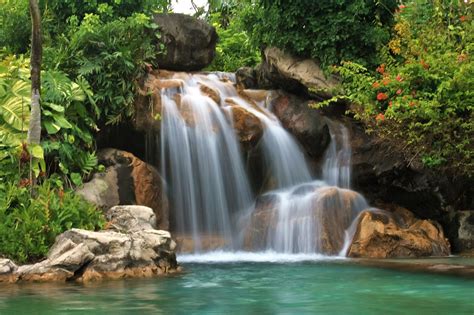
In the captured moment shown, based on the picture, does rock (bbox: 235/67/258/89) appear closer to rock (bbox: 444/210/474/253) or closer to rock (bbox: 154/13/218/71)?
rock (bbox: 154/13/218/71)

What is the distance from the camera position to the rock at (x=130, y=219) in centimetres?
1022

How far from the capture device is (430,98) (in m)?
11.0

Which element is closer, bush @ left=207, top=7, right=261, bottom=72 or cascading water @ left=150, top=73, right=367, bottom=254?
cascading water @ left=150, top=73, right=367, bottom=254

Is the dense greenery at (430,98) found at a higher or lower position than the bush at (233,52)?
lower

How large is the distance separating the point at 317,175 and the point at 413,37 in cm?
361

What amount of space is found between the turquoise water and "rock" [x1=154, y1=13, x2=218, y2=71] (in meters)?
8.38

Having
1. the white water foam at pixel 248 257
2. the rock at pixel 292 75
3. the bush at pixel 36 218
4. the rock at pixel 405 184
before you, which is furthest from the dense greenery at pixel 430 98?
the bush at pixel 36 218

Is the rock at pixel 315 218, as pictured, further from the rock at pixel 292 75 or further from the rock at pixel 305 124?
the rock at pixel 292 75

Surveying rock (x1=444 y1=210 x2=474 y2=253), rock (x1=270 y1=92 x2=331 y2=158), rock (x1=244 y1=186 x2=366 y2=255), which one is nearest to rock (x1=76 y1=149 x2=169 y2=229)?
rock (x1=244 y1=186 x2=366 y2=255)

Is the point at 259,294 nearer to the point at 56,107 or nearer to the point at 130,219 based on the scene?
the point at 130,219

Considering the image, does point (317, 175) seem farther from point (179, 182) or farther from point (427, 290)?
point (427, 290)

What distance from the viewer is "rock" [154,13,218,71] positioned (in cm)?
1636

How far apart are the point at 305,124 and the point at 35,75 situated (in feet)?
20.8

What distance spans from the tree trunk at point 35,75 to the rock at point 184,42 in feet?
18.5
